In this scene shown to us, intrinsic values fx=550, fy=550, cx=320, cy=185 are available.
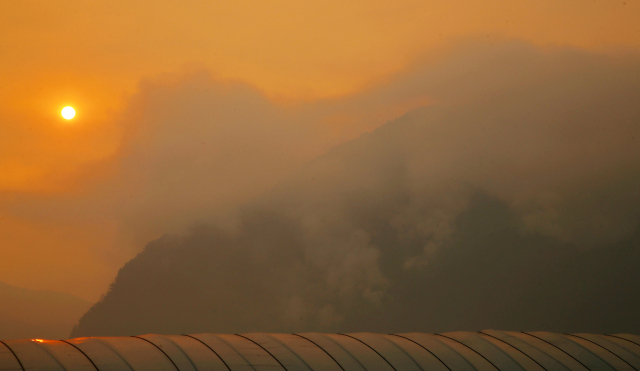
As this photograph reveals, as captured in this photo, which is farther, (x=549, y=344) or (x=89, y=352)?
(x=549, y=344)

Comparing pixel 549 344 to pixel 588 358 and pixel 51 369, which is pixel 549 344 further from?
pixel 51 369

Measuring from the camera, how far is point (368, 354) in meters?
31.1

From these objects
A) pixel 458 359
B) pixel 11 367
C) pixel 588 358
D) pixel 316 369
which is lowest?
pixel 11 367

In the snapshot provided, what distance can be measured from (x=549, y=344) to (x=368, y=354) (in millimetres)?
12957

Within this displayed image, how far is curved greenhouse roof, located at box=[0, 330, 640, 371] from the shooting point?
26.3 m

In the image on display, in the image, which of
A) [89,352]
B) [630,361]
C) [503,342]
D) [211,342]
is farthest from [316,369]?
[630,361]

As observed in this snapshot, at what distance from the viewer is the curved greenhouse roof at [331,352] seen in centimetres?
2628

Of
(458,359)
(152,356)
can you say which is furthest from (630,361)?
(152,356)

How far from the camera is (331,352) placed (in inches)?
1212

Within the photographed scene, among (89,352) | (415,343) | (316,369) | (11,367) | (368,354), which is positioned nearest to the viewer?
(11,367)

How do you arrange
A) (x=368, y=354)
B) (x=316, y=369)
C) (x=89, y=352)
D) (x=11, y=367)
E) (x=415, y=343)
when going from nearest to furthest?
1. (x=11, y=367)
2. (x=89, y=352)
3. (x=316, y=369)
4. (x=368, y=354)
5. (x=415, y=343)

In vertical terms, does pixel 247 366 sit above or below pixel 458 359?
below

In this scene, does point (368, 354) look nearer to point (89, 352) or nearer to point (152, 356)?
point (152, 356)

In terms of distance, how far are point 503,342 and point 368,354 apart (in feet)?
33.0
